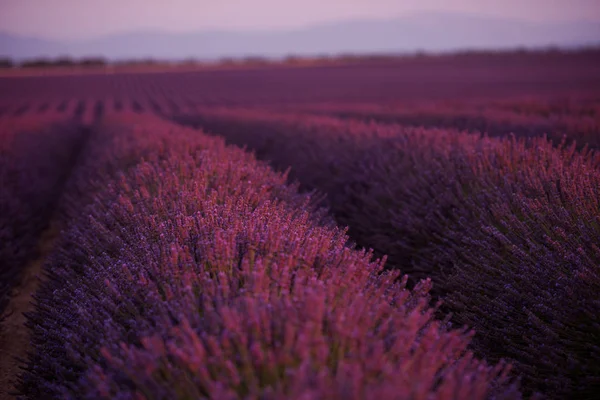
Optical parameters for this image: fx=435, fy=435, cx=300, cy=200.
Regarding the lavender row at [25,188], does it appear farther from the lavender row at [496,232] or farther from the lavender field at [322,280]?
the lavender row at [496,232]

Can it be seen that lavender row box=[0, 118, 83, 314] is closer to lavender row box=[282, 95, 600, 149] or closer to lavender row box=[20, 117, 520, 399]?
lavender row box=[20, 117, 520, 399]

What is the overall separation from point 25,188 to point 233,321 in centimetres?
559

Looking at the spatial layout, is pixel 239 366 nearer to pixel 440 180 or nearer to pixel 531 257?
pixel 531 257

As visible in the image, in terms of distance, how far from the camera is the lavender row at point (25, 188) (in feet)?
14.4

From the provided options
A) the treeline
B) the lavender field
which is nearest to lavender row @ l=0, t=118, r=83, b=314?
the lavender field

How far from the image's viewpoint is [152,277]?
2.18m

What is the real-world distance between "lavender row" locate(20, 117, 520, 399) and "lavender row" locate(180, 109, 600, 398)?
1.87ft

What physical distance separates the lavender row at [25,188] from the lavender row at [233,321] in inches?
75.0

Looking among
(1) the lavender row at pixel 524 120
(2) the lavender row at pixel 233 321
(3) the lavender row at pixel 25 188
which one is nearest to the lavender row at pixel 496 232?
(2) the lavender row at pixel 233 321

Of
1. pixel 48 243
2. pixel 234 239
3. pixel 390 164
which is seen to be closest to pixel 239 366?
pixel 234 239

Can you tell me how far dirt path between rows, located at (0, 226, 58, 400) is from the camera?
10.6ft

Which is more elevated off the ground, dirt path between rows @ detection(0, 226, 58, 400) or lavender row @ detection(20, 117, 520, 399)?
lavender row @ detection(20, 117, 520, 399)

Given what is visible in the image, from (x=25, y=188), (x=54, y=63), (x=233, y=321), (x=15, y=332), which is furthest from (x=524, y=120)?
(x=54, y=63)

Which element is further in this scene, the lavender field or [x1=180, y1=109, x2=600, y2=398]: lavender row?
[x1=180, y1=109, x2=600, y2=398]: lavender row
